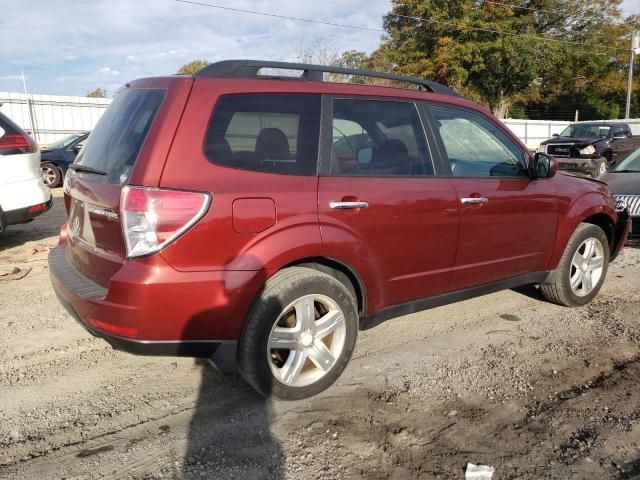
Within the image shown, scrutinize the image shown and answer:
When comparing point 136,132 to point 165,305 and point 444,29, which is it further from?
point 444,29

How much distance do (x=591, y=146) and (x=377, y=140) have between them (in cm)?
1468

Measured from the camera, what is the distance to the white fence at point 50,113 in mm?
19891

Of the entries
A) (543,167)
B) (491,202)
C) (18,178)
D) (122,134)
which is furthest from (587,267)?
(18,178)

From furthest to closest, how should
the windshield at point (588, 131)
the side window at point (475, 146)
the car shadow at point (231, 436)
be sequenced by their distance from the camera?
1. the windshield at point (588, 131)
2. the side window at point (475, 146)
3. the car shadow at point (231, 436)

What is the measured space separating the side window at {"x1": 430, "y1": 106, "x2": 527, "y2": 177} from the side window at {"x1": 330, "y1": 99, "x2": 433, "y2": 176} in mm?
235

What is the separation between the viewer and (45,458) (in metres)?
2.68

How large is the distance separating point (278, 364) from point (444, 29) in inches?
1377

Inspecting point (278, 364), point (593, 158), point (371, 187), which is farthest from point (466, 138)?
point (593, 158)

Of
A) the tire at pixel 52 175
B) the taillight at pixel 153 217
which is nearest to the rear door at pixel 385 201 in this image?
the taillight at pixel 153 217

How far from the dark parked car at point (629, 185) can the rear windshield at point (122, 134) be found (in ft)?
19.3

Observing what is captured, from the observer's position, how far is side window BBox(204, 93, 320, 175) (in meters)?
2.92

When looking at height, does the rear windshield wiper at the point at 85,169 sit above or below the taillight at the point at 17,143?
below

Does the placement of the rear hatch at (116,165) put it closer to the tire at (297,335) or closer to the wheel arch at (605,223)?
the tire at (297,335)

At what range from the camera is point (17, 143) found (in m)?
6.05
